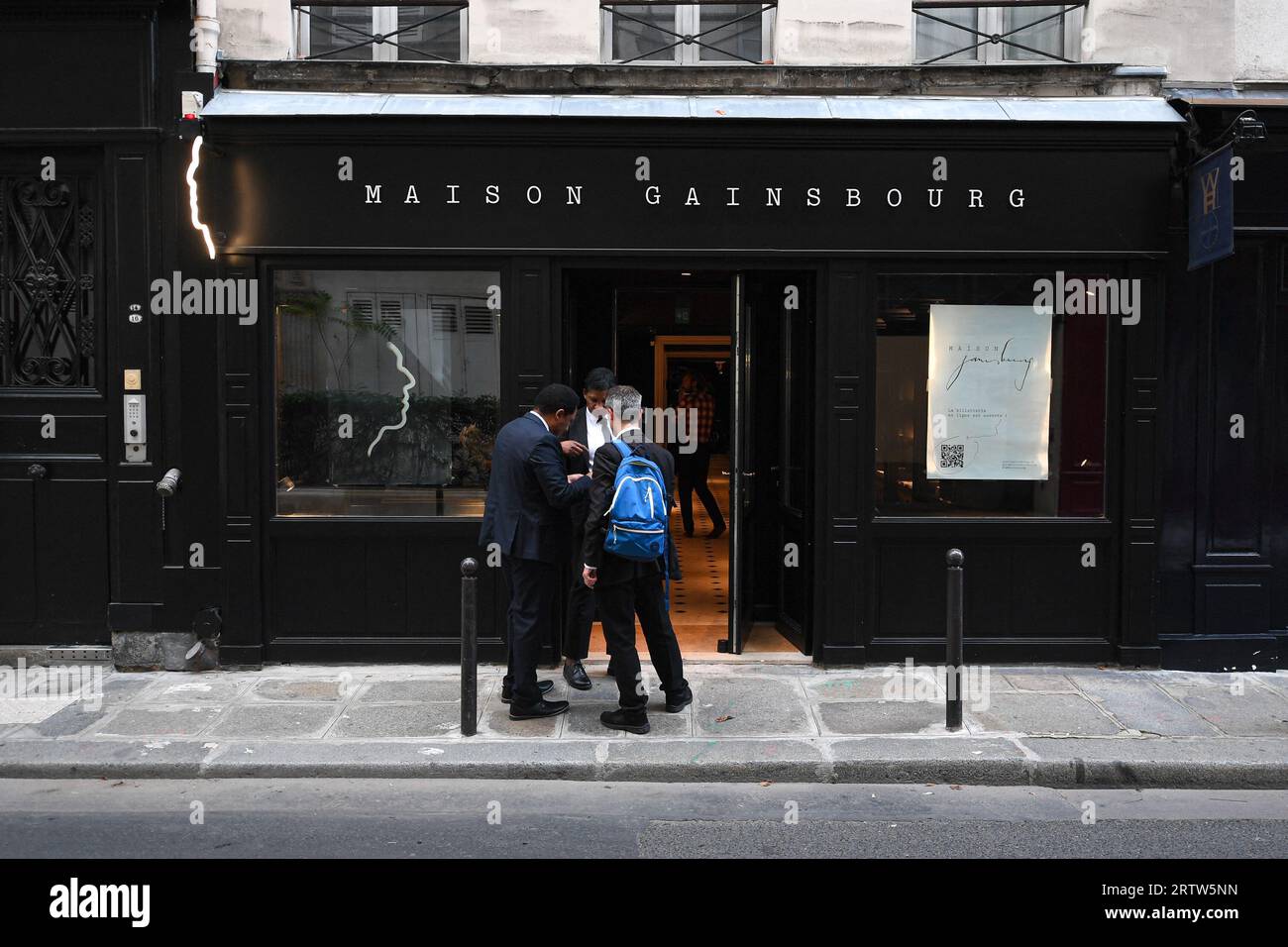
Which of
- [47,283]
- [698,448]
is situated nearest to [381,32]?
[47,283]

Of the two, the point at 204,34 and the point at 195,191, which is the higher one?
the point at 204,34

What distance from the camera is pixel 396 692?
7.77 m

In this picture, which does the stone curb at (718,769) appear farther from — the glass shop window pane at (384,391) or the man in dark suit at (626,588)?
the glass shop window pane at (384,391)

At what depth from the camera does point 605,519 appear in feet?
22.0

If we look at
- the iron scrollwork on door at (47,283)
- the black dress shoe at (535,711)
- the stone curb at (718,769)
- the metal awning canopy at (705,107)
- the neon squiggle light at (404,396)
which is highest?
the metal awning canopy at (705,107)

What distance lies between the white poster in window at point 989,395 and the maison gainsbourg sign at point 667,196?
24.5 inches

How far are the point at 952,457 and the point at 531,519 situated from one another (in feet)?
11.2

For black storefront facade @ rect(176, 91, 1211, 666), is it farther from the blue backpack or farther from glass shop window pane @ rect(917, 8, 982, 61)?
the blue backpack

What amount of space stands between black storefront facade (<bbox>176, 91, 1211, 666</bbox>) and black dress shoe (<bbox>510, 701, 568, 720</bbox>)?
1.30 meters

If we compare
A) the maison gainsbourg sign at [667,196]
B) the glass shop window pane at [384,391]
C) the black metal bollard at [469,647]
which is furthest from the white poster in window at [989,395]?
the black metal bollard at [469,647]

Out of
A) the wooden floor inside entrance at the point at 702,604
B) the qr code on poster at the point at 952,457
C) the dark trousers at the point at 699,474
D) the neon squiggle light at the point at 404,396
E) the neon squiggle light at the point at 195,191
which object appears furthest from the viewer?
the dark trousers at the point at 699,474

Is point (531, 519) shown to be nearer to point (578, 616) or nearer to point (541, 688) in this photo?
point (578, 616)

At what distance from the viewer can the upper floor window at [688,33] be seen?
8625 mm

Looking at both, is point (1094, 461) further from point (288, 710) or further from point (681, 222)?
point (288, 710)
